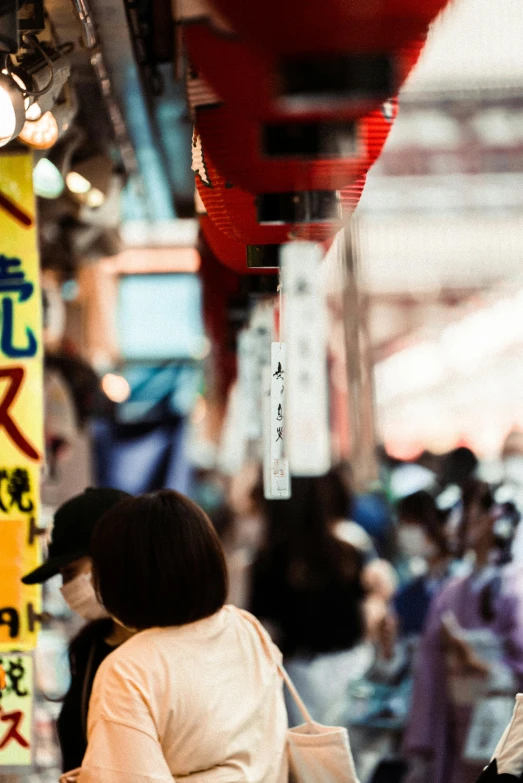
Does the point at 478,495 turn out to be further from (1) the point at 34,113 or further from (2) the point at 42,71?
(2) the point at 42,71

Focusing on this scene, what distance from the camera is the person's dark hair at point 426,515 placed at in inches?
265

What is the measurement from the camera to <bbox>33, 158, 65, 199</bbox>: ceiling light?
504 cm

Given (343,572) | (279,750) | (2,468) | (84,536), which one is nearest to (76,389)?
(343,572)

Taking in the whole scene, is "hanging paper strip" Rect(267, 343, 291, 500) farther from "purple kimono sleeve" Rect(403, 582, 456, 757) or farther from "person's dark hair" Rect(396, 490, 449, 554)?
"person's dark hair" Rect(396, 490, 449, 554)

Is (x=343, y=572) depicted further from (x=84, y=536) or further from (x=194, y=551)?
(x=194, y=551)

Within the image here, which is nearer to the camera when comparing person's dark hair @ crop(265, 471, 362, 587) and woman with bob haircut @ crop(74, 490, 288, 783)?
woman with bob haircut @ crop(74, 490, 288, 783)

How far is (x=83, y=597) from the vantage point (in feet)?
11.8

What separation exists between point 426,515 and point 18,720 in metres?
3.59

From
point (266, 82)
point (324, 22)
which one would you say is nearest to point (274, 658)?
point (266, 82)

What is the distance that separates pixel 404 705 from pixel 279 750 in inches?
154

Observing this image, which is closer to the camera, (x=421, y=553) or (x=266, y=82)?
(x=266, y=82)

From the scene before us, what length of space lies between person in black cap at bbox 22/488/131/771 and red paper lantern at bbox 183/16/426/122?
184cm

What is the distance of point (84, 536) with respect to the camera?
359 cm

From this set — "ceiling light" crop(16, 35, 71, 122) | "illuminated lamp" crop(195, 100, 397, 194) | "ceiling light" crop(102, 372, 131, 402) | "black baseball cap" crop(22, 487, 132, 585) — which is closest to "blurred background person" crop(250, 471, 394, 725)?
"ceiling light" crop(102, 372, 131, 402)
